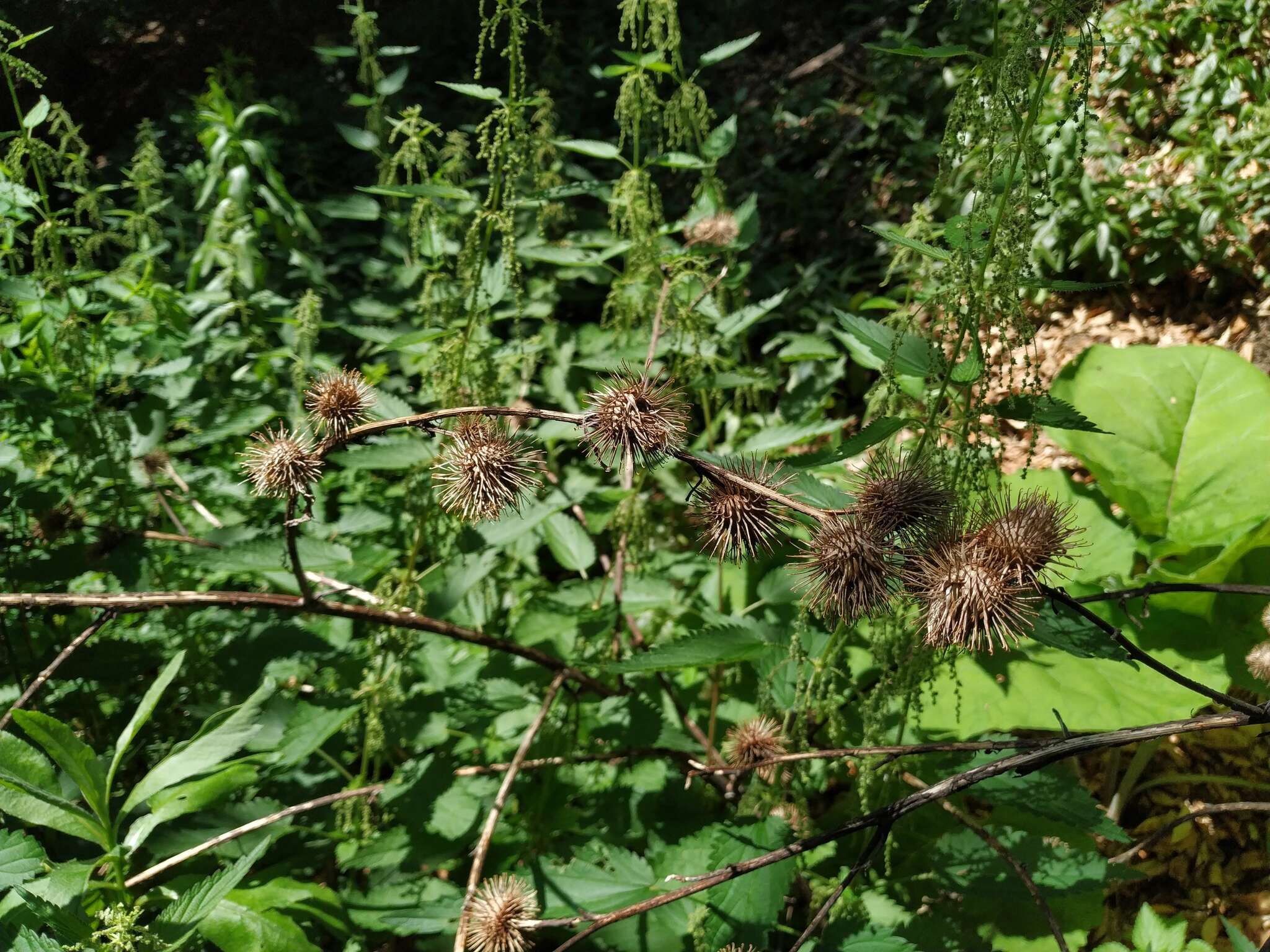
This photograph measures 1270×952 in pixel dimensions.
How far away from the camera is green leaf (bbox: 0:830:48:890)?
4.27ft

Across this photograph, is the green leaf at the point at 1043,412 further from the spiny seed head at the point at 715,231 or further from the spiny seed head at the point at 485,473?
the spiny seed head at the point at 715,231

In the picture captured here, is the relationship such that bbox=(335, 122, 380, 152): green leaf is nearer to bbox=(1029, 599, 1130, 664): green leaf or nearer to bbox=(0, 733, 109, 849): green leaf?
bbox=(0, 733, 109, 849): green leaf

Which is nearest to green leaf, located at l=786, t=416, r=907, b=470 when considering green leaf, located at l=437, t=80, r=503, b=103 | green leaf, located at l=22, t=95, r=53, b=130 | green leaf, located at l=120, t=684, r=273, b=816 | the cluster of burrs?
the cluster of burrs

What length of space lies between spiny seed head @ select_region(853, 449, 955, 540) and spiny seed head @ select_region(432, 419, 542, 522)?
1.29 feet

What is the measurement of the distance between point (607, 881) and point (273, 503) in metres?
1.81

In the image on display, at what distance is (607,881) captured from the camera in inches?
62.3

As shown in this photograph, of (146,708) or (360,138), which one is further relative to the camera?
(360,138)

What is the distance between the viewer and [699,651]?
1.42m

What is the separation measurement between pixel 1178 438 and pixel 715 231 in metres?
1.52

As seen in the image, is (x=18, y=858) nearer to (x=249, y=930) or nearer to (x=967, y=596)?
(x=249, y=930)

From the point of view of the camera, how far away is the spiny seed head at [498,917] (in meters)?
1.08

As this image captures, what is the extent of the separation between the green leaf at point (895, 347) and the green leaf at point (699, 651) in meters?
0.52

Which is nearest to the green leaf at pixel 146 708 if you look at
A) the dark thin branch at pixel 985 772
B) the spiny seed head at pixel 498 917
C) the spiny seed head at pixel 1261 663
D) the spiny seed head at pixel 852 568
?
the spiny seed head at pixel 498 917

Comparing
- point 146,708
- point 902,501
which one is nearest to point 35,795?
point 146,708
